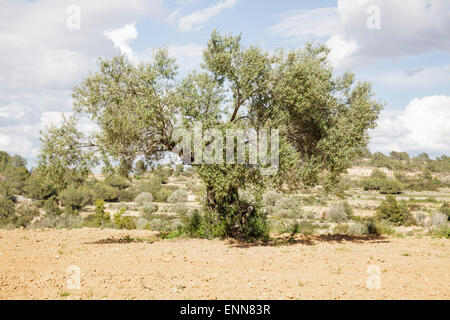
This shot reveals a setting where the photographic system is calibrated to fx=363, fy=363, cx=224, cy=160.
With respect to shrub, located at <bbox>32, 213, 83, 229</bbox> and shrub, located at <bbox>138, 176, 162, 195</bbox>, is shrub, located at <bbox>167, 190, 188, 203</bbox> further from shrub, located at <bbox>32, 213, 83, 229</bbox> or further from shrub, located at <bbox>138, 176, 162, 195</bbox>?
shrub, located at <bbox>32, 213, 83, 229</bbox>

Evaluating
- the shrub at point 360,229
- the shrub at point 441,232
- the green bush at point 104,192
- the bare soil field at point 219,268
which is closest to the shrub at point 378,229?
the shrub at point 360,229

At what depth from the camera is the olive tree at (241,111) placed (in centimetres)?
1348

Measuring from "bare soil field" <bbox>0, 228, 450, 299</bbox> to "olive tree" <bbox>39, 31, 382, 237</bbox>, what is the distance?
9.04 feet

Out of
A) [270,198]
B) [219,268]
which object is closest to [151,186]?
[270,198]

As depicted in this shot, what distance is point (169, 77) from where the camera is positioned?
14.8m

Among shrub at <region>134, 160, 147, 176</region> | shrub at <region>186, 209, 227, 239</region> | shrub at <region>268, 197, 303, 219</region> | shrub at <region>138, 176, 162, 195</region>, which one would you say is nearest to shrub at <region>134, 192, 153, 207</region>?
shrub at <region>138, 176, 162, 195</region>

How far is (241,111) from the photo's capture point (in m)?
14.9

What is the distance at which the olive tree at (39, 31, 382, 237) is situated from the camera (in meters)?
→ 13.5

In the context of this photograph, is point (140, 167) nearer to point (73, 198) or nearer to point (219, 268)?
point (219, 268)

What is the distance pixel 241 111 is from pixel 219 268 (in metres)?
6.87

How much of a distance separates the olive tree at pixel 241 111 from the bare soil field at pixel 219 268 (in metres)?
2.75

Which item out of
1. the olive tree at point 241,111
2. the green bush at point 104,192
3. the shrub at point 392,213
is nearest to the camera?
the olive tree at point 241,111

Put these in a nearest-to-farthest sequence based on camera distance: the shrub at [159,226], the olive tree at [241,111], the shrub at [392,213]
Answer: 1. the olive tree at [241,111]
2. the shrub at [159,226]
3. the shrub at [392,213]

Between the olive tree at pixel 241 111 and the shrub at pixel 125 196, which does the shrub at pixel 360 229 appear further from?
the shrub at pixel 125 196
